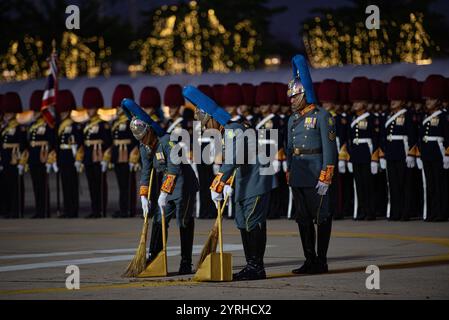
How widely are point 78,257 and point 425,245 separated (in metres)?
4.27

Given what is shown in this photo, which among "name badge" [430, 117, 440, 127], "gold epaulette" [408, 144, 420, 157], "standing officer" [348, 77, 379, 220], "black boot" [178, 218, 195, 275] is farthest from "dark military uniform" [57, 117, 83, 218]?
"black boot" [178, 218, 195, 275]

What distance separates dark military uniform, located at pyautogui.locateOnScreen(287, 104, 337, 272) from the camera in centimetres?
1483

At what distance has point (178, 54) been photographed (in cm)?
6656

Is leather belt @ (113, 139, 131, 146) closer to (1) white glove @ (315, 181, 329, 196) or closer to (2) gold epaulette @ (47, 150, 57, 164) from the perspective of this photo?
(2) gold epaulette @ (47, 150, 57, 164)

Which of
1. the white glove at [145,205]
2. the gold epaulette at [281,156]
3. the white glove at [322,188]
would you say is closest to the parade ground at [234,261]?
the white glove at [145,205]

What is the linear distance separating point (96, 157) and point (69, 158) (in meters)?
0.49

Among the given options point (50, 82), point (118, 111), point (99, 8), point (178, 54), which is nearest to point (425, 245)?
point (118, 111)

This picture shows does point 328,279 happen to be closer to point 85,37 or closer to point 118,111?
point 118,111

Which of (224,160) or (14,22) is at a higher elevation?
(14,22)

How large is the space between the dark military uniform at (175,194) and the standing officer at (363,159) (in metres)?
7.27

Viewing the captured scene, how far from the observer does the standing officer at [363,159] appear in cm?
2209

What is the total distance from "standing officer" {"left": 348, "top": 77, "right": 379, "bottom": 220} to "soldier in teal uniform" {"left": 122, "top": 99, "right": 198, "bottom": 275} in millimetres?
7263

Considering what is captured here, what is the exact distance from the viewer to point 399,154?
21703 mm

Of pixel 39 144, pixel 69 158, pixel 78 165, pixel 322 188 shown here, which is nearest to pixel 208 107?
pixel 322 188
